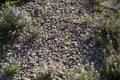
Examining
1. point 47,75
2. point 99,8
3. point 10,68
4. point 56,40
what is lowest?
point 47,75

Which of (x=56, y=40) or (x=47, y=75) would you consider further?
(x=56, y=40)

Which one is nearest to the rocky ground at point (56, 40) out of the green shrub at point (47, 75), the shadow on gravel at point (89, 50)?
the shadow on gravel at point (89, 50)

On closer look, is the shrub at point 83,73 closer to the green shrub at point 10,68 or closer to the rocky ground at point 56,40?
the rocky ground at point 56,40

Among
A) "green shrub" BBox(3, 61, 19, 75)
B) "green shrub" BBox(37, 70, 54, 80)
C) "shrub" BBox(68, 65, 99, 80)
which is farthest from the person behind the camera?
"green shrub" BBox(3, 61, 19, 75)

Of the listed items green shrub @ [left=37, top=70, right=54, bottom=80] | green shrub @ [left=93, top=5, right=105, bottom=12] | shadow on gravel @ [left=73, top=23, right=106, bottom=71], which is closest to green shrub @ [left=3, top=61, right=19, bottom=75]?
green shrub @ [left=37, top=70, right=54, bottom=80]

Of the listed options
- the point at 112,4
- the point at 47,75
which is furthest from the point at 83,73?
the point at 112,4

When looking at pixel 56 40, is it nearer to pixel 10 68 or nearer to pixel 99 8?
pixel 10 68

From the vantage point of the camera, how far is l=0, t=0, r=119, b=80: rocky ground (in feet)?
17.6

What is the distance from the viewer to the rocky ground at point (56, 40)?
17.6 ft

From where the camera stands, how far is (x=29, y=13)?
654cm

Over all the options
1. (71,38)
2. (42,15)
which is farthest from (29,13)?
(71,38)

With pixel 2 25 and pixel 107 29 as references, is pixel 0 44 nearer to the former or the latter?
pixel 2 25

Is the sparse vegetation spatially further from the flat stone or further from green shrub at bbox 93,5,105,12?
the flat stone

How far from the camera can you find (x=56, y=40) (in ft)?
19.2
